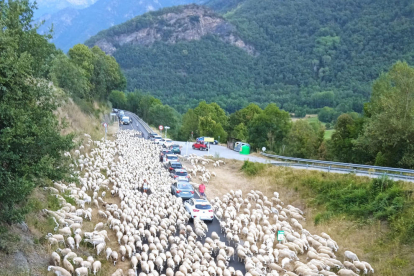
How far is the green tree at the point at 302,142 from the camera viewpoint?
40.0 meters

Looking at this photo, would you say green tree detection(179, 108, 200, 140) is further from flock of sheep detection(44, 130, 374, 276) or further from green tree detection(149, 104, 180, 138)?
flock of sheep detection(44, 130, 374, 276)

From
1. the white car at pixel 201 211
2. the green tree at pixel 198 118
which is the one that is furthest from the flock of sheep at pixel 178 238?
the green tree at pixel 198 118

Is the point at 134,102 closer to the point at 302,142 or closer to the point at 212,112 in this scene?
the point at 212,112

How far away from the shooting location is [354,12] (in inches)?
6142

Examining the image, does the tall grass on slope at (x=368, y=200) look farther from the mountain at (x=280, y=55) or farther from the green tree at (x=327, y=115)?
the mountain at (x=280, y=55)

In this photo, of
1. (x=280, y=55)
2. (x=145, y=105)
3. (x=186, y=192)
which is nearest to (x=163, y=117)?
(x=145, y=105)

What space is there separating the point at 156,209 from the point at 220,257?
20.9 feet

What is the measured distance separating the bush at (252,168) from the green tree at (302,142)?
1023 centimetres

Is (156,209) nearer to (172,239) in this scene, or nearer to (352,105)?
(172,239)

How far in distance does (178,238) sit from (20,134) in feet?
25.4

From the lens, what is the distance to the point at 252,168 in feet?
98.7

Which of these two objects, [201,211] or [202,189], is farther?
[202,189]

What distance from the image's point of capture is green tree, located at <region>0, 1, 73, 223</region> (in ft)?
38.7

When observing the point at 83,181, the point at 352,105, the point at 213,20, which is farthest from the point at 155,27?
the point at 83,181
